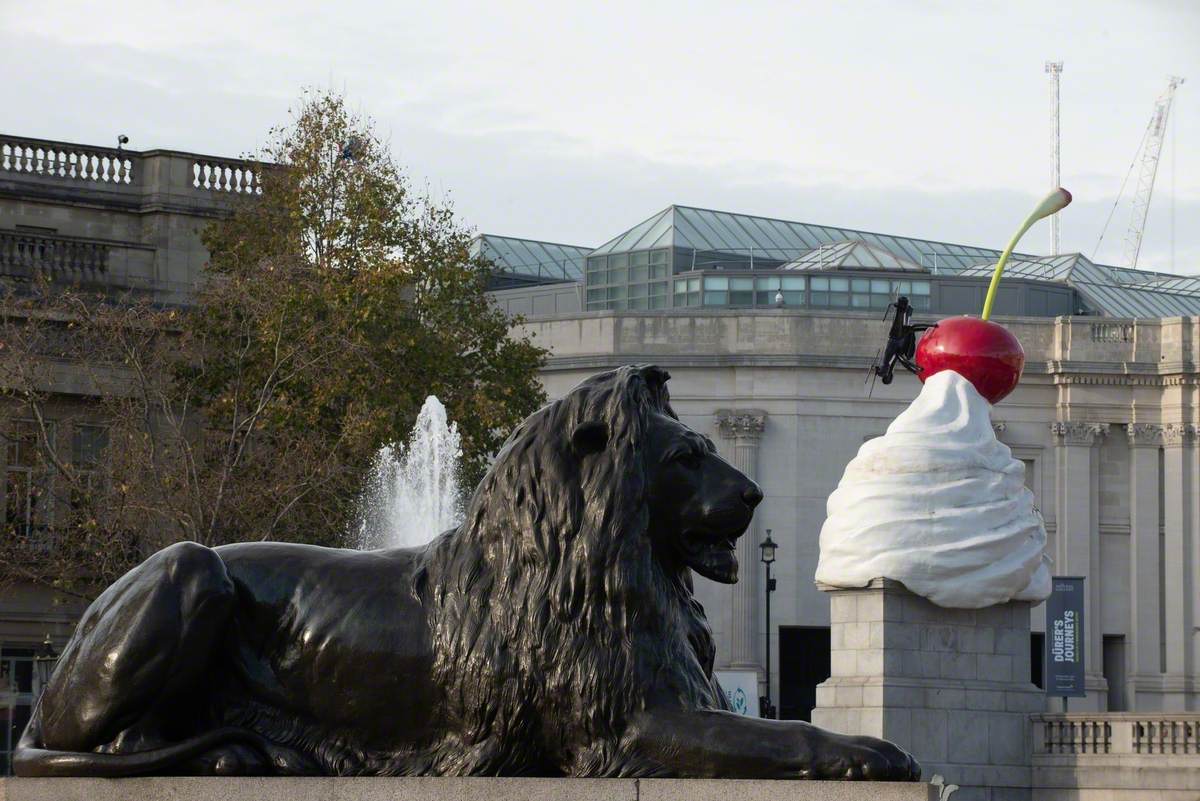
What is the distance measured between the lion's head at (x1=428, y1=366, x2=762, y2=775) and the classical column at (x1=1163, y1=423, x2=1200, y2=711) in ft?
188

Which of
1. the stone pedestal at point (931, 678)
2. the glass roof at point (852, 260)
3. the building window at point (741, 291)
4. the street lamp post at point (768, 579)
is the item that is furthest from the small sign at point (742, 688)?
the glass roof at point (852, 260)

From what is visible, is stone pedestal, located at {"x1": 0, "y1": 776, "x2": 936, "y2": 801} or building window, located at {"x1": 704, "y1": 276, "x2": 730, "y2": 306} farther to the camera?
building window, located at {"x1": 704, "y1": 276, "x2": 730, "y2": 306}

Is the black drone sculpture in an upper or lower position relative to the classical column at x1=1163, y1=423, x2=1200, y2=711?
upper

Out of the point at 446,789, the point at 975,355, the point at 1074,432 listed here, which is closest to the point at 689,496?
the point at 446,789

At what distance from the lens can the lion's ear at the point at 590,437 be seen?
6543mm

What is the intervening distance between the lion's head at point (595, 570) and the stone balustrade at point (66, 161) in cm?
3905

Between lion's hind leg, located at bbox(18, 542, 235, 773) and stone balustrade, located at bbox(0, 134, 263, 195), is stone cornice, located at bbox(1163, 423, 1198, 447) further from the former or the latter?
lion's hind leg, located at bbox(18, 542, 235, 773)

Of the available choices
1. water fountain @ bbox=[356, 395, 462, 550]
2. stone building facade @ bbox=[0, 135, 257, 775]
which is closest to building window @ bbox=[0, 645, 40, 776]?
water fountain @ bbox=[356, 395, 462, 550]

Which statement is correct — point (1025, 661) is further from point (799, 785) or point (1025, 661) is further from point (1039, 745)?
point (799, 785)

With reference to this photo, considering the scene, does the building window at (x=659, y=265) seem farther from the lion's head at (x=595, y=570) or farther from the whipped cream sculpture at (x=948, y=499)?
the lion's head at (x=595, y=570)

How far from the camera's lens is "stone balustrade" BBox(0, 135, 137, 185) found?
1753 inches

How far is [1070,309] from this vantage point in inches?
2776

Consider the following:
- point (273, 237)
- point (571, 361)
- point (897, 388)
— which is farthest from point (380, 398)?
point (897, 388)

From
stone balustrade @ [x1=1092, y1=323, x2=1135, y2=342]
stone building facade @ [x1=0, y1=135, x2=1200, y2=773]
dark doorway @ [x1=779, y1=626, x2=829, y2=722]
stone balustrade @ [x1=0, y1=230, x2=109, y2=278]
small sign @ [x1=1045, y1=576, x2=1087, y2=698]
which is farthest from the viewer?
stone balustrade @ [x1=1092, y1=323, x2=1135, y2=342]
